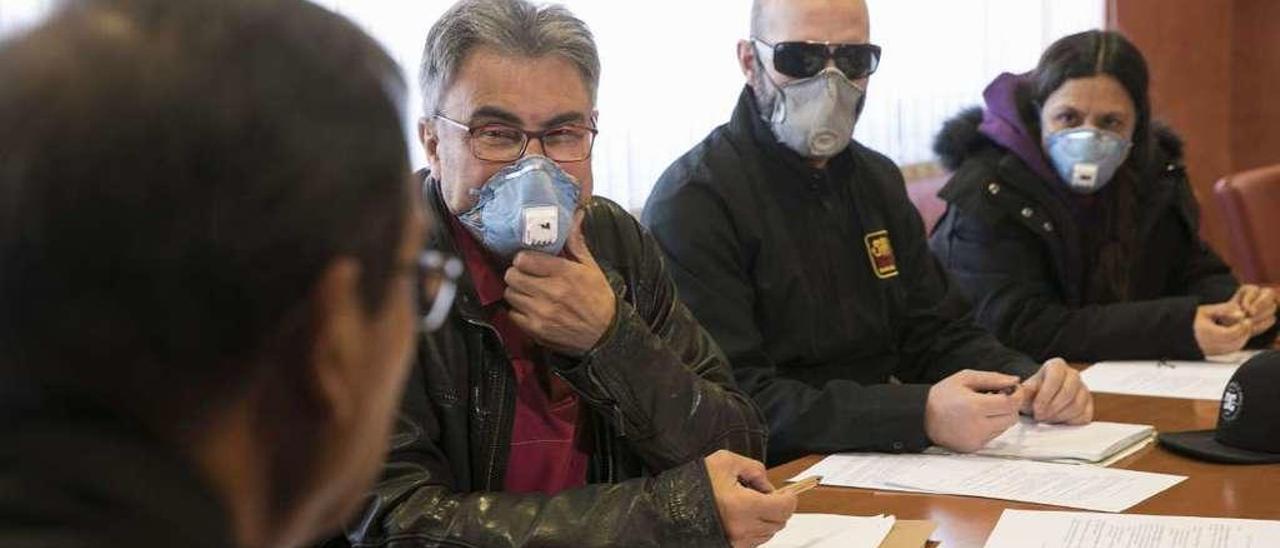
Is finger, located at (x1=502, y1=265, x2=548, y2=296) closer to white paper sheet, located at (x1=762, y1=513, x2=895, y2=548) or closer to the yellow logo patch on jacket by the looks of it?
white paper sheet, located at (x1=762, y1=513, x2=895, y2=548)

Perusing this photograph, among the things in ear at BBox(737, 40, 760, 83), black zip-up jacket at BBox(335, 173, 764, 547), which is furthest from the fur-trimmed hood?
black zip-up jacket at BBox(335, 173, 764, 547)

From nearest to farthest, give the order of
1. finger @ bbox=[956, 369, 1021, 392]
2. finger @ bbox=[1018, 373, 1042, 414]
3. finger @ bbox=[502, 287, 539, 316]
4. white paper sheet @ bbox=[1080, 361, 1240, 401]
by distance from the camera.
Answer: finger @ bbox=[502, 287, 539, 316], finger @ bbox=[956, 369, 1021, 392], finger @ bbox=[1018, 373, 1042, 414], white paper sheet @ bbox=[1080, 361, 1240, 401]

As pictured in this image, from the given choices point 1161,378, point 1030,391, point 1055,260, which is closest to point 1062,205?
point 1055,260

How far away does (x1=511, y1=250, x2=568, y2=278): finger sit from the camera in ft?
5.67

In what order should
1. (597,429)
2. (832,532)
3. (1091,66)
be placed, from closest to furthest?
(832,532), (597,429), (1091,66)

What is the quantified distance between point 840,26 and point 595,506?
1.18 meters

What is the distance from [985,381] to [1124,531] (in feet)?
1.50

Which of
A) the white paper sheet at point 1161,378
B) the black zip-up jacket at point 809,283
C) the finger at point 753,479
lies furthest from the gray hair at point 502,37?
the white paper sheet at point 1161,378

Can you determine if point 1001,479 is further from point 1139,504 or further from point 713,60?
point 713,60

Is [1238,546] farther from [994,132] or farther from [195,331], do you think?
[994,132]

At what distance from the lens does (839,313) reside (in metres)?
2.50

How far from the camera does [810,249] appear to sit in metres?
2.50

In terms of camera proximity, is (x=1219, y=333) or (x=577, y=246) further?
(x=1219, y=333)

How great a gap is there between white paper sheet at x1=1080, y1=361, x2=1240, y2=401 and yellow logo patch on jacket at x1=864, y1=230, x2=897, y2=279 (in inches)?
15.1
